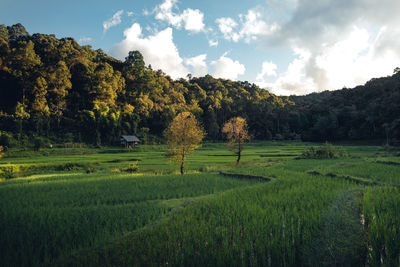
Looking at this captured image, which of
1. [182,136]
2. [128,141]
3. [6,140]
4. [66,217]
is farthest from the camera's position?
[128,141]

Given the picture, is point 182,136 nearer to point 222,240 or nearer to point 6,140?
point 222,240

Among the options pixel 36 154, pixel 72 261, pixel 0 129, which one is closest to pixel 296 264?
pixel 72 261

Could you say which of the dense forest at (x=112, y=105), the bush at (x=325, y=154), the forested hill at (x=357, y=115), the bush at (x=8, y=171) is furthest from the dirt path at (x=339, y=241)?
the forested hill at (x=357, y=115)

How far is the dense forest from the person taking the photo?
5450 cm

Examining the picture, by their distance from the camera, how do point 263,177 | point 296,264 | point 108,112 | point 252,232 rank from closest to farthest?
point 296,264 → point 252,232 → point 263,177 → point 108,112

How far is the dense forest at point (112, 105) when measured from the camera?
54500mm

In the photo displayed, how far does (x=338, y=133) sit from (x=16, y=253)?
8597 centimetres

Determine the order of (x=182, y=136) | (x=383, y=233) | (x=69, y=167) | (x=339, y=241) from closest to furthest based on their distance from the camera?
1. (x=339, y=241)
2. (x=383, y=233)
3. (x=182, y=136)
4. (x=69, y=167)

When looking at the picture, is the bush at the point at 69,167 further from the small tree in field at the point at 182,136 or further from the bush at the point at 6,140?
the bush at the point at 6,140

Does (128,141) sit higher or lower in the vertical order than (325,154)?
higher

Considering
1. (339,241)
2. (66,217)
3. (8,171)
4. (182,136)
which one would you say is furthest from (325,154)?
(8,171)

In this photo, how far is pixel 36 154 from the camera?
37.5 m

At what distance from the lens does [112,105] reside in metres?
67.9

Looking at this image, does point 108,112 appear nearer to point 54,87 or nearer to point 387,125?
point 54,87
